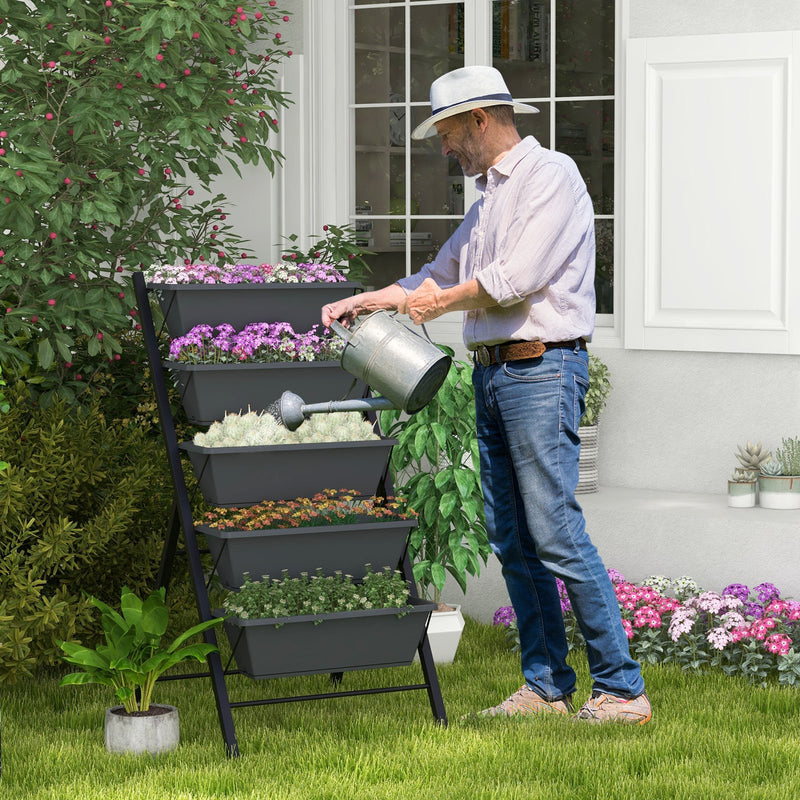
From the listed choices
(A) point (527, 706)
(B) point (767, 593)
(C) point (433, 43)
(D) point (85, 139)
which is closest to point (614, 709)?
(A) point (527, 706)

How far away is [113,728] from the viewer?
145 inches

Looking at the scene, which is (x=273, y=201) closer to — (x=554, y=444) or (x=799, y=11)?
(x=799, y=11)

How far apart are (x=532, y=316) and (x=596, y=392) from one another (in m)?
1.94

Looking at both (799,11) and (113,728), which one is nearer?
(113,728)

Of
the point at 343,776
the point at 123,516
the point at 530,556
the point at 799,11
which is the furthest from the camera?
the point at 799,11

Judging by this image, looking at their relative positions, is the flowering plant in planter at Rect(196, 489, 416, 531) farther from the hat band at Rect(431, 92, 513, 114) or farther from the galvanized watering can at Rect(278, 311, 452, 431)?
the hat band at Rect(431, 92, 513, 114)

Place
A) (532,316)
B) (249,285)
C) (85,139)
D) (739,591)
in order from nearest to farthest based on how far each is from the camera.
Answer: (532,316) → (249,285) → (85,139) → (739,591)

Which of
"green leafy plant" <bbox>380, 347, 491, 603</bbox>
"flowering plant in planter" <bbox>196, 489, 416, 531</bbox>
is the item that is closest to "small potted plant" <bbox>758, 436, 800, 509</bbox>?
"green leafy plant" <bbox>380, 347, 491, 603</bbox>

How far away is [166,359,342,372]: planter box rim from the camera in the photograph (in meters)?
3.75

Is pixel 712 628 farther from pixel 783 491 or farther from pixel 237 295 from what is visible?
pixel 237 295

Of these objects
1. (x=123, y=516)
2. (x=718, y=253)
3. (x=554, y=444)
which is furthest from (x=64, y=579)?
(x=718, y=253)

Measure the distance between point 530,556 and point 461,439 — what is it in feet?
3.28

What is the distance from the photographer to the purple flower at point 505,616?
16.6ft

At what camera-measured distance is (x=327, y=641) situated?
3740 millimetres
